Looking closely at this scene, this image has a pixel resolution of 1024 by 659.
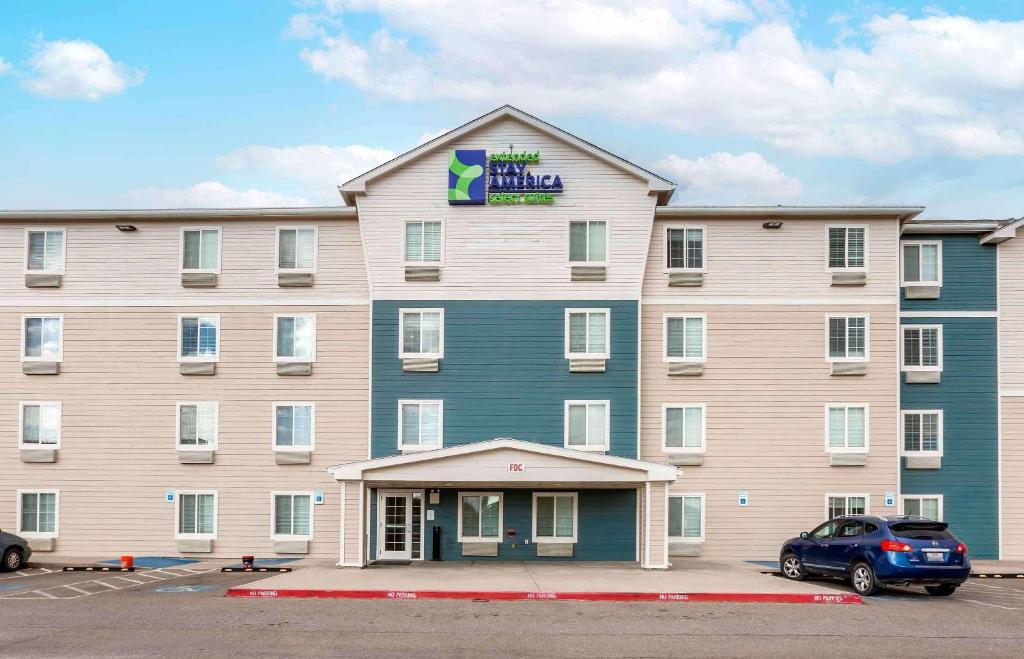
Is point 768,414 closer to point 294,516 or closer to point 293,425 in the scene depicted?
point 293,425

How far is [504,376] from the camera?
27984 millimetres

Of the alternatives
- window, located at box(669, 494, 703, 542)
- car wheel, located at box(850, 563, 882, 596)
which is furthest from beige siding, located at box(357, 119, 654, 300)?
car wheel, located at box(850, 563, 882, 596)

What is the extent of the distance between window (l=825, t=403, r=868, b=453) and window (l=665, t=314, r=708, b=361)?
4.15 meters

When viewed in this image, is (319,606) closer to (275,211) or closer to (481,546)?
(481,546)

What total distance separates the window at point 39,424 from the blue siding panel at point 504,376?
9667 mm

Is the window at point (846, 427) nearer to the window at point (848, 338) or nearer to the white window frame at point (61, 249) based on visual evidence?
the window at point (848, 338)

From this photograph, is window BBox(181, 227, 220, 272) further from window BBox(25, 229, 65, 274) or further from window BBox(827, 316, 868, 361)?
window BBox(827, 316, 868, 361)

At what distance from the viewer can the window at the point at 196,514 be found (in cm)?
2839

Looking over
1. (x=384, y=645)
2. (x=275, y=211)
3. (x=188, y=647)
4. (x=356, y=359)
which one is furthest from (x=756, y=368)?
(x=188, y=647)

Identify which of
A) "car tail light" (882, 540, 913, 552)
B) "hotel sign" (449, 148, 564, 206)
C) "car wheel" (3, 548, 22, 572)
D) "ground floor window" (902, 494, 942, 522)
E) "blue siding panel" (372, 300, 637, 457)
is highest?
"hotel sign" (449, 148, 564, 206)

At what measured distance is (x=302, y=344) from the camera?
2878cm

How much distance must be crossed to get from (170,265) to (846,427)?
20.6m

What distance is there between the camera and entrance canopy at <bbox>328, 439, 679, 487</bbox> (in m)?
25.3

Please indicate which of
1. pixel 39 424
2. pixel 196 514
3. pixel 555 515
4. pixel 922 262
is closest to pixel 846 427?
pixel 922 262
